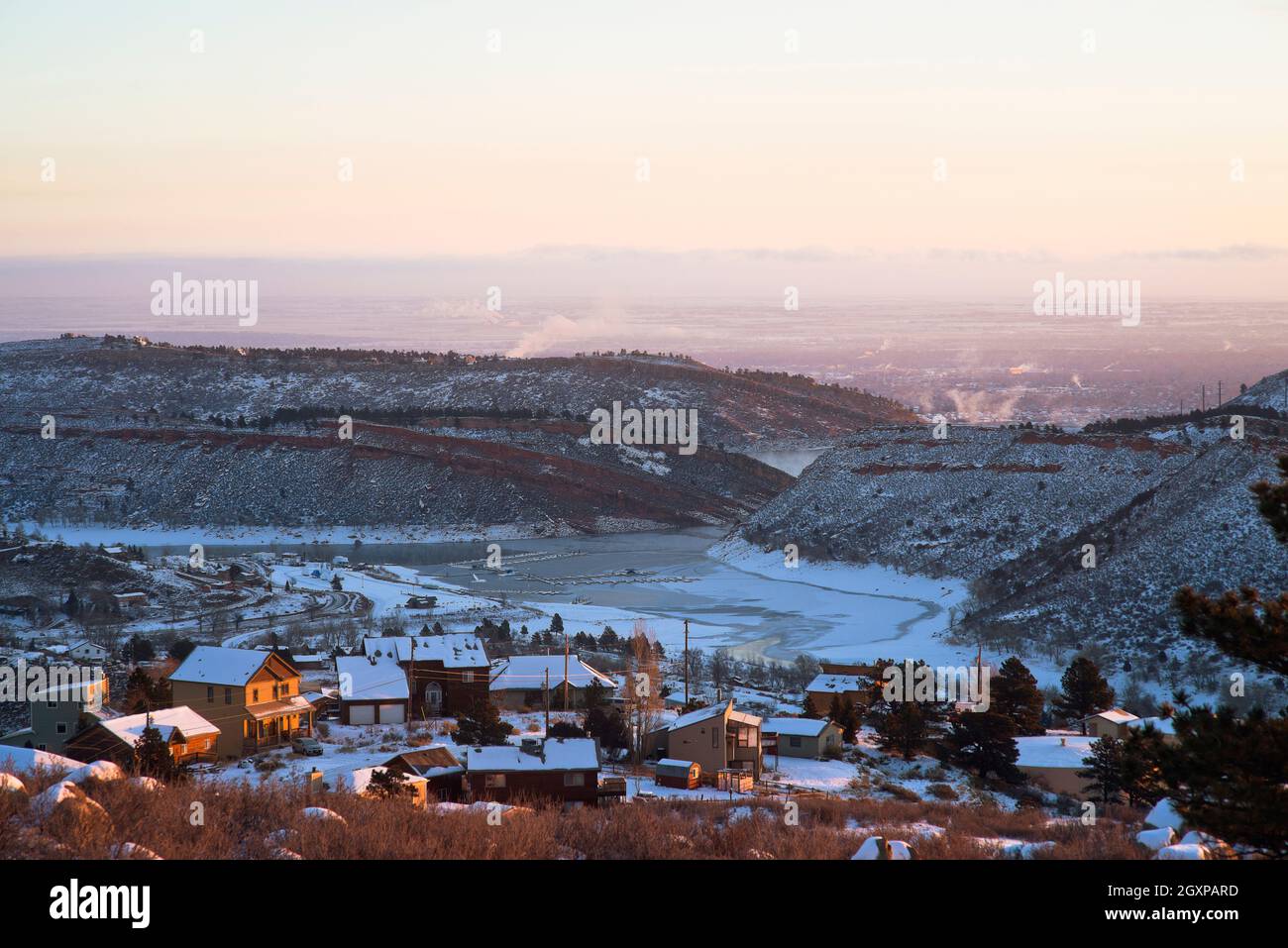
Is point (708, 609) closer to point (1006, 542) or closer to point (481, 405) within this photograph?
point (1006, 542)

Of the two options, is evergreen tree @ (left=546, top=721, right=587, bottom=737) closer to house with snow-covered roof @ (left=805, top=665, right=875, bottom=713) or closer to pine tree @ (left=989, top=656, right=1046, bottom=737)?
house with snow-covered roof @ (left=805, top=665, right=875, bottom=713)

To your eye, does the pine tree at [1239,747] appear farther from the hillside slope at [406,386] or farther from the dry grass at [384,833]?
the hillside slope at [406,386]

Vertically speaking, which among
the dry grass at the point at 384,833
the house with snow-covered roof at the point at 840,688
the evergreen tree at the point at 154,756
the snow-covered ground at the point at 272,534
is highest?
the dry grass at the point at 384,833

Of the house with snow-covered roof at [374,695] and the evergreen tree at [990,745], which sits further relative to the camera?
the house with snow-covered roof at [374,695]

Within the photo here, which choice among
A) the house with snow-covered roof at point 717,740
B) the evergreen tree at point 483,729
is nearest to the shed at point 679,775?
the house with snow-covered roof at point 717,740

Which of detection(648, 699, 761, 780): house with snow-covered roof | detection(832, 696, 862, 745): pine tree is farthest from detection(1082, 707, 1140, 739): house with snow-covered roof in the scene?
detection(648, 699, 761, 780): house with snow-covered roof

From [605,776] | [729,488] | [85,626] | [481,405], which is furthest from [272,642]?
[481,405]

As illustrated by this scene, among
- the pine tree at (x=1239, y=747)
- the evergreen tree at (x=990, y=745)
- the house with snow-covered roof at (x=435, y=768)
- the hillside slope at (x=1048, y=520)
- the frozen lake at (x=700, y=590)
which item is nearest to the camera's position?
the pine tree at (x=1239, y=747)
